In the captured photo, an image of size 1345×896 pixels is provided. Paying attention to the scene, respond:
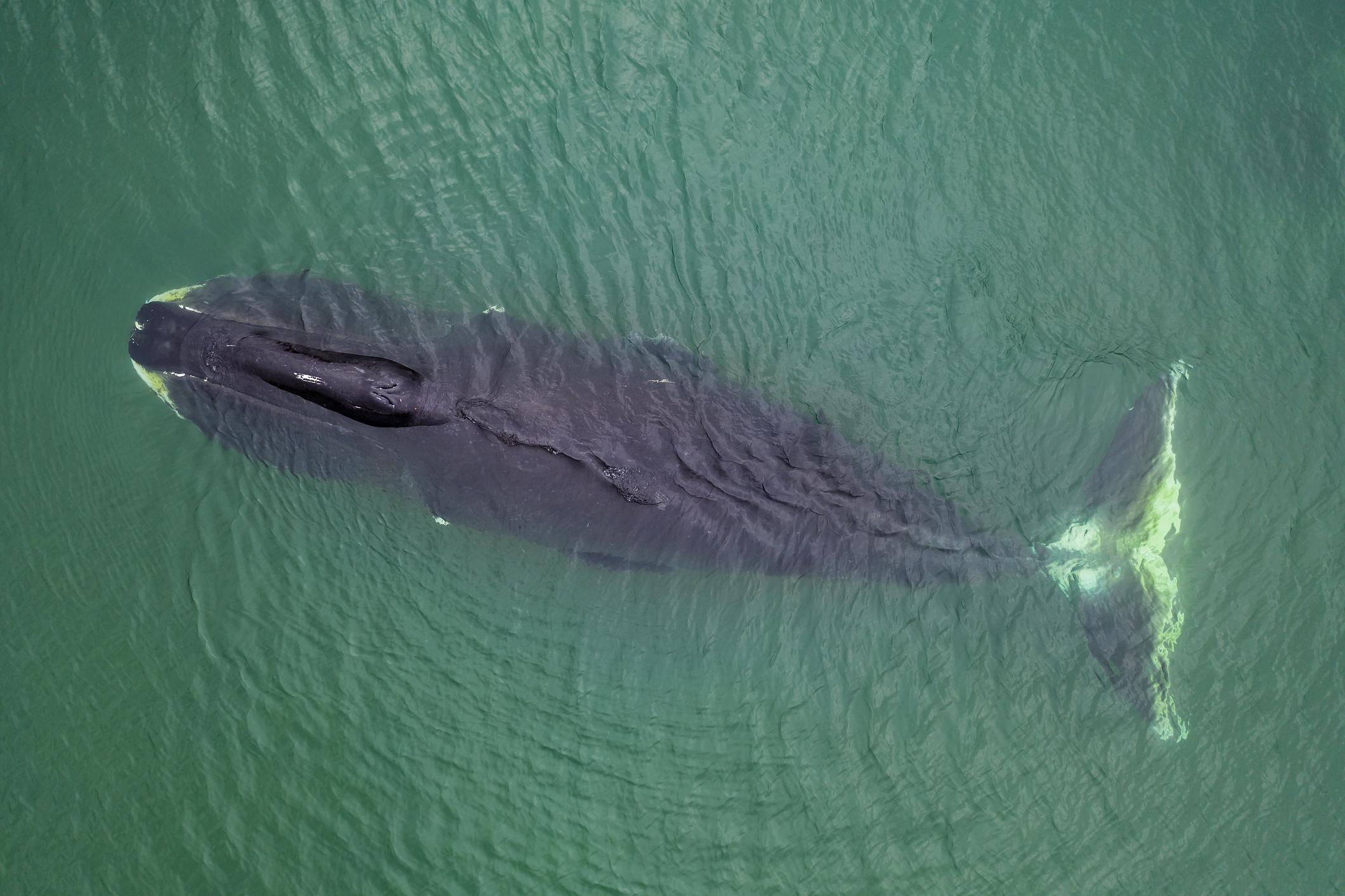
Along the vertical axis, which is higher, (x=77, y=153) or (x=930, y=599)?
(x=77, y=153)

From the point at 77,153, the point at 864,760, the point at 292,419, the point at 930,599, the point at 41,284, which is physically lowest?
the point at 864,760

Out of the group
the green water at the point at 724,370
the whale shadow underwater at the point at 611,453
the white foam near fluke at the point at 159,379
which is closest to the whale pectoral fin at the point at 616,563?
the whale shadow underwater at the point at 611,453

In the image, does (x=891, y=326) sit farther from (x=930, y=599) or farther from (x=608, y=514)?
(x=608, y=514)

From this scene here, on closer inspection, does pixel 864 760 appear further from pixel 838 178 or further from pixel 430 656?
pixel 838 178

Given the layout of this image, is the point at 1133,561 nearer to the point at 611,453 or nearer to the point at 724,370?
the point at 724,370

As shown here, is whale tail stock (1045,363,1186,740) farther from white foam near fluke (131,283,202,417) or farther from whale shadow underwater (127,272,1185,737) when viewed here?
white foam near fluke (131,283,202,417)

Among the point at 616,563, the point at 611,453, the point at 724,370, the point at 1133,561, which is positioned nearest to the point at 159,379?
the point at 611,453

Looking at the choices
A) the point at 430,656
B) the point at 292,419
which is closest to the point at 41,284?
the point at 292,419

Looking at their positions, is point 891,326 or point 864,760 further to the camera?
point 891,326

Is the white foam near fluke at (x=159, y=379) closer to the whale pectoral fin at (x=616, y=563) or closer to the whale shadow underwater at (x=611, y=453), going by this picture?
the whale shadow underwater at (x=611, y=453)
